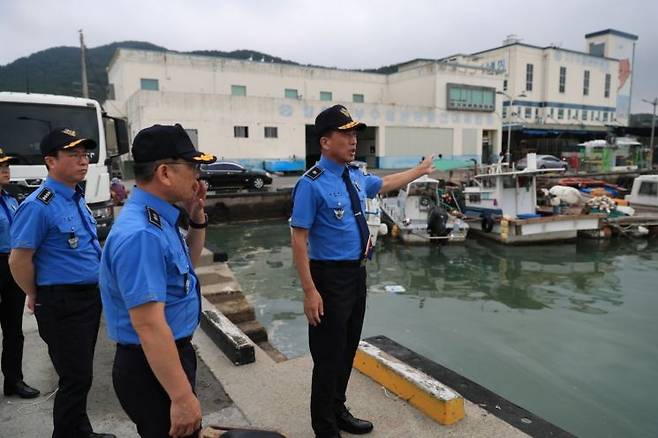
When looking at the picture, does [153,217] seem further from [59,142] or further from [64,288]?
[59,142]

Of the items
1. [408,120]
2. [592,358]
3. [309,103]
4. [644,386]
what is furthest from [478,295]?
[408,120]

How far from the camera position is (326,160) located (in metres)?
2.88

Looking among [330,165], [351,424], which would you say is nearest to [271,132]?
[330,165]

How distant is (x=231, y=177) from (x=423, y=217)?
9307 mm

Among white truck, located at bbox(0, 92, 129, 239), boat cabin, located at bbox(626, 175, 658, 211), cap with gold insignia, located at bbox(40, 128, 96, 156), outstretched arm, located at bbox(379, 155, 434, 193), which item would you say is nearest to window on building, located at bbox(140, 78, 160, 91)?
white truck, located at bbox(0, 92, 129, 239)

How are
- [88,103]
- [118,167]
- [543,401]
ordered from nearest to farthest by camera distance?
[543,401], [88,103], [118,167]

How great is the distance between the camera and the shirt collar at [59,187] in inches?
109

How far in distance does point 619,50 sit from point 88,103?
67.9 m

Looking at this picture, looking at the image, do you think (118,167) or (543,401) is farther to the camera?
(118,167)

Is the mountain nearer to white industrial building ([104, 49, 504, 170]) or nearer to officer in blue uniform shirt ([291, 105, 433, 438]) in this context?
white industrial building ([104, 49, 504, 170])

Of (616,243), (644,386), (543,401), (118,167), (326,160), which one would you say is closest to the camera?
(326,160)

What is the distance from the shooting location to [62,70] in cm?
6119

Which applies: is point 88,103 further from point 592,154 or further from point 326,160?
point 592,154

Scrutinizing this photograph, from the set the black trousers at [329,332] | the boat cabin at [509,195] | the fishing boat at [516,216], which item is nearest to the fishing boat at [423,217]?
the fishing boat at [516,216]
